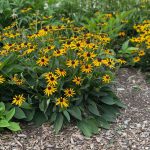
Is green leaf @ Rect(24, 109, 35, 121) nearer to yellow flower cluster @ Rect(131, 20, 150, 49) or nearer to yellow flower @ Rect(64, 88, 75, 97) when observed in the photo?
yellow flower @ Rect(64, 88, 75, 97)

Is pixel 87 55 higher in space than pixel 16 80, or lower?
higher

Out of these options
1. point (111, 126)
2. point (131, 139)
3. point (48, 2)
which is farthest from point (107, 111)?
point (48, 2)

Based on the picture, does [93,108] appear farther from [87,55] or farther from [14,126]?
[14,126]

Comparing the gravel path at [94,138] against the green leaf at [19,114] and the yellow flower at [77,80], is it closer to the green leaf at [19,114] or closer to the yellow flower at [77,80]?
the green leaf at [19,114]

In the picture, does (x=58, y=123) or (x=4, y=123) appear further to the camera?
(x=58, y=123)

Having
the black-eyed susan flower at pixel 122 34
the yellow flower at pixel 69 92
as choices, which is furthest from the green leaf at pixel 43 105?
the black-eyed susan flower at pixel 122 34

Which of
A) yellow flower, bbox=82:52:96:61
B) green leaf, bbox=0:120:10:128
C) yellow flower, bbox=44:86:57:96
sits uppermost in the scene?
yellow flower, bbox=82:52:96:61

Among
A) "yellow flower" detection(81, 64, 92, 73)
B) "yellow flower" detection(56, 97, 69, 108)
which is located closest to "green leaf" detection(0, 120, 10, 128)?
"yellow flower" detection(56, 97, 69, 108)

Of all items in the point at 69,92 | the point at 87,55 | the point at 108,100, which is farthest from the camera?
the point at 108,100

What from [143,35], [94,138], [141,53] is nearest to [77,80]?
[94,138]

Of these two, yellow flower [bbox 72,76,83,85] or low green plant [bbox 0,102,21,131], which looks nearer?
low green plant [bbox 0,102,21,131]

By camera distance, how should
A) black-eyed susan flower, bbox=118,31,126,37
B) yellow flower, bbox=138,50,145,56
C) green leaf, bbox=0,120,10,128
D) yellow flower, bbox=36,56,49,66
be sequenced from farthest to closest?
black-eyed susan flower, bbox=118,31,126,37 < yellow flower, bbox=138,50,145,56 < yellow flower, bbox=36,56,49,66 < green leaf, bbox=0,120,10,128

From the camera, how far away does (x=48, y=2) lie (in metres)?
5.95

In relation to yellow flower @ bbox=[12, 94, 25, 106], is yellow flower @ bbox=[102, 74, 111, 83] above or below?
above
